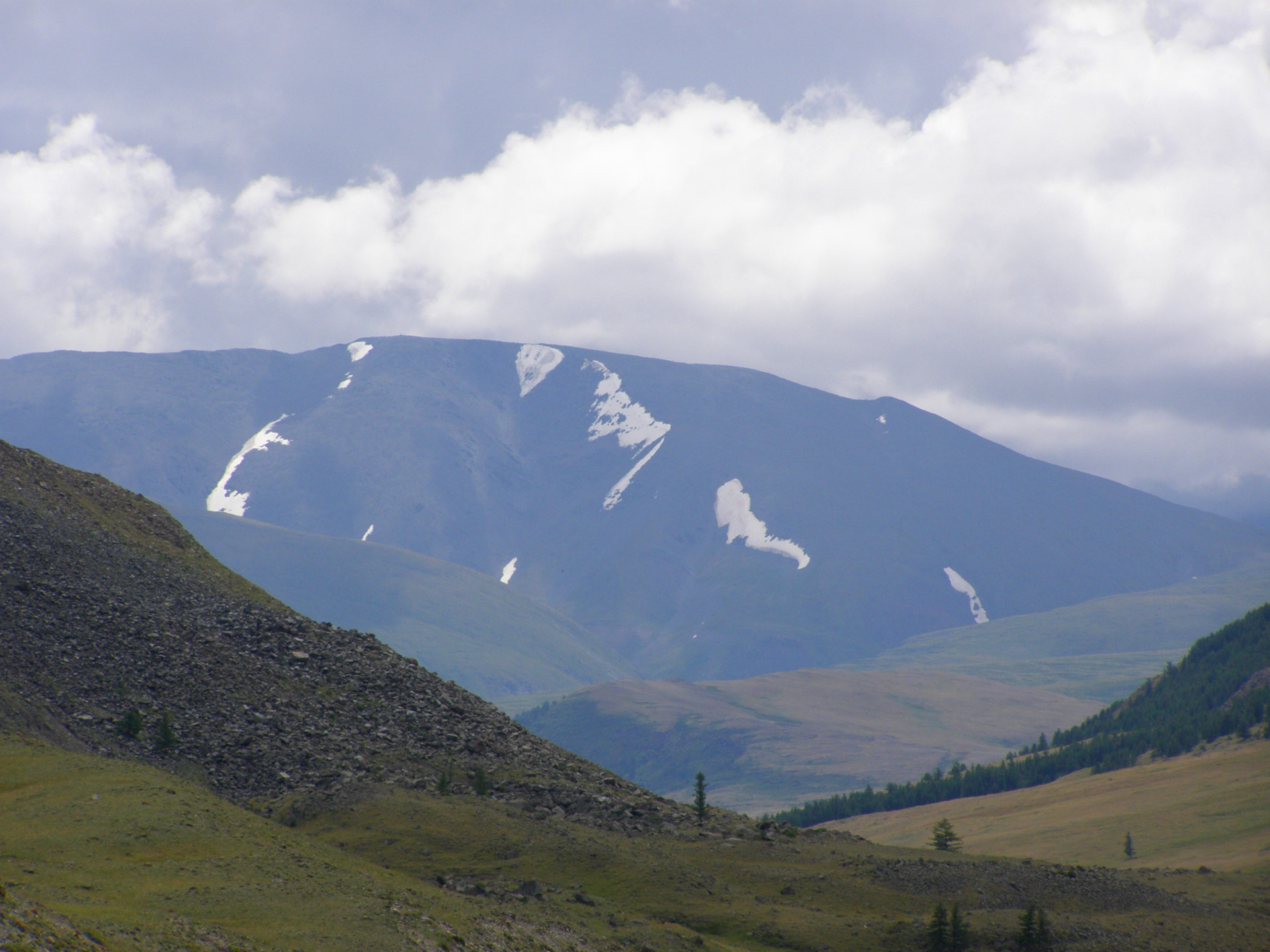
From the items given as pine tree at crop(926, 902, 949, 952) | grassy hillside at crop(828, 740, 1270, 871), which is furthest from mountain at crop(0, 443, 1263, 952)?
grassy hillside at crop(828, 740, 1270, 871)

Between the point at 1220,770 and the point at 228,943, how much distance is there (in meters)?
139

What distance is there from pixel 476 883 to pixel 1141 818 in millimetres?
101224

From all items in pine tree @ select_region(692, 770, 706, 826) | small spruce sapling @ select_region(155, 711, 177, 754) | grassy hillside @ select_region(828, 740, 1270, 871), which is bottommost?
grassy hillside @ select_region(828, 740, 1270, 871)

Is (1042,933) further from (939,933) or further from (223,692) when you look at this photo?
(223,692)

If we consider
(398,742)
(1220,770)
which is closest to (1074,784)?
(1220,770)

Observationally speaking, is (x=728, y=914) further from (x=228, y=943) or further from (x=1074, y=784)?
(x=1074, y=784)

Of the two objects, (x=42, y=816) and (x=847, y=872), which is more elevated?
(x=42, y=816)

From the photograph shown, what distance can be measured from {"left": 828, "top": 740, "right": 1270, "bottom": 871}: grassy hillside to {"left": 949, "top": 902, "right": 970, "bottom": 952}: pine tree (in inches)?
1522

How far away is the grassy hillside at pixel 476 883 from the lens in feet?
112

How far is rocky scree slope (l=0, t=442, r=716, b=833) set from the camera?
5688 centimetres

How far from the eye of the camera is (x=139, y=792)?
43344 mm

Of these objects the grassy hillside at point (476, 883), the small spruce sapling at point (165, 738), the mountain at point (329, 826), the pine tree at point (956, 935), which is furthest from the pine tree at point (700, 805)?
the small spruce sapling at point (165, 738)

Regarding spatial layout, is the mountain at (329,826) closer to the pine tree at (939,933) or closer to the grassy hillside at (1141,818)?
the pine tree at (939,933)

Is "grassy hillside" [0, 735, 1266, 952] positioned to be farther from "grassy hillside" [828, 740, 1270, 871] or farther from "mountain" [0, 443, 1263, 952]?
"grassy hillside" [828, 740, 1270, 871]
